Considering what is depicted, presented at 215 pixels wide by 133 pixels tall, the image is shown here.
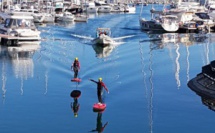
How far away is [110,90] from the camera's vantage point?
38.9 m

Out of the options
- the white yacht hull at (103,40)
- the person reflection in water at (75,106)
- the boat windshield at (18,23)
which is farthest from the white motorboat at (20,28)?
the person reflection in water at (75,106)

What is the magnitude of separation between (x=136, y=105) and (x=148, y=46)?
37410 millimetres

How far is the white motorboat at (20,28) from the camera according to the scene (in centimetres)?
6944

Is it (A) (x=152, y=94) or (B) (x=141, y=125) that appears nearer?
(B) (x=141, y=125)

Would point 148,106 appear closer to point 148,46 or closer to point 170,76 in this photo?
point 170,76

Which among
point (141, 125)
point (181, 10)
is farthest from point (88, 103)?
point (181, 10)

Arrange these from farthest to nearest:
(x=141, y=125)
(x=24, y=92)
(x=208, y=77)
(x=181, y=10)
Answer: (x=181, y=10) → (x=208, y=77) → (x=24, y=92) → (x=141, y=125)

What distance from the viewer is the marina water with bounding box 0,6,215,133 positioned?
29688 millimetres

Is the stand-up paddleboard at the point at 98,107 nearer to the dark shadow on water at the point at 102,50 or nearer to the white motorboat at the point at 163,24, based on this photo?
the dark shadow on water at the point at 102,50

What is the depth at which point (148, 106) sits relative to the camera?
3431cm

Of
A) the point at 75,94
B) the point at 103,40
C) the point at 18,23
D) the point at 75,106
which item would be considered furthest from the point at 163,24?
the point at 75,106

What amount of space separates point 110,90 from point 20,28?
3443 centimetres

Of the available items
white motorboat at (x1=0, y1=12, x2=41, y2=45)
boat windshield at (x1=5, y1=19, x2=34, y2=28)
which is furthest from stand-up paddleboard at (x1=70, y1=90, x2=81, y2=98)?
boat windshield at (x1=5, y1=19, x2=34, y2=28)

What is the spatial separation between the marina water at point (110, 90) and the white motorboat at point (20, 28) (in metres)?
4.04
